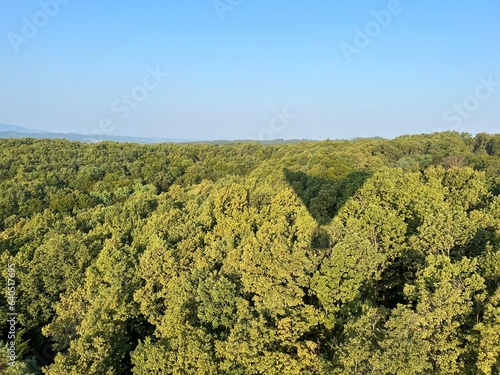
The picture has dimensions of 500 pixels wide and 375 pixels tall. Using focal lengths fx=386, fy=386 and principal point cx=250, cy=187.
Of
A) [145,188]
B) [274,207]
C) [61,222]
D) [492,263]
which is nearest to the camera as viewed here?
[492,263]

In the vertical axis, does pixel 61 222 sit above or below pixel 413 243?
below

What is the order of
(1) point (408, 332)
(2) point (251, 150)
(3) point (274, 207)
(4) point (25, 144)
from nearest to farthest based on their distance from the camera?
1. (1) point (408, 332)
2. (3) point (274, 207)
3. (4) point (25, 144)
4. (2) point (251, 150)

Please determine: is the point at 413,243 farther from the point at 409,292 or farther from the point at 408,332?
the point at 408,332

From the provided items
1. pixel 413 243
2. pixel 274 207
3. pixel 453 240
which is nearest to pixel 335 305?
pixel 413 243

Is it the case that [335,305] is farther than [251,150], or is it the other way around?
[251,150]

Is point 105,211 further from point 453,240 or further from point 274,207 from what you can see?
point 453,240

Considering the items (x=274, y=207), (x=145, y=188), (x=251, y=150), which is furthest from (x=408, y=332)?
(x=251, y=150)

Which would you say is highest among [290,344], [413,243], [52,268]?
[413,243]
